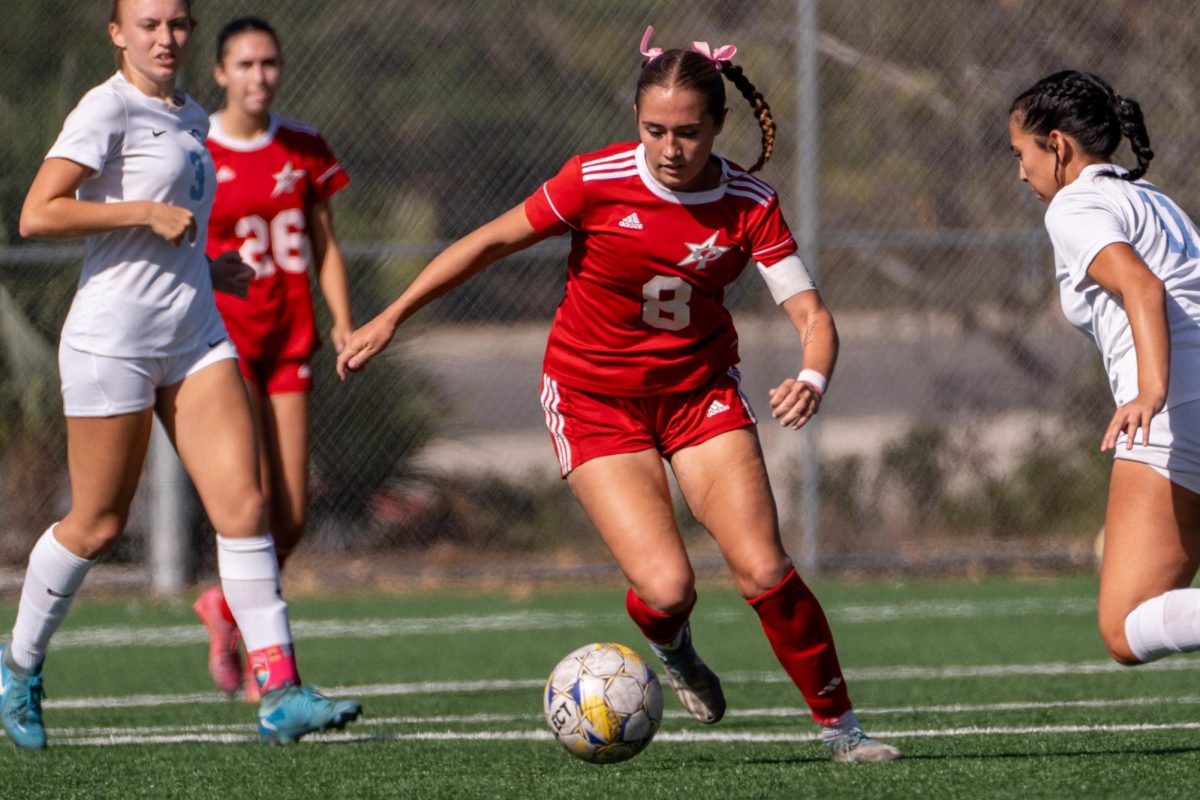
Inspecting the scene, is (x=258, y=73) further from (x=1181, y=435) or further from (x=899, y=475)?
(x=899, y=475)

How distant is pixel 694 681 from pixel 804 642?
2.14 feet

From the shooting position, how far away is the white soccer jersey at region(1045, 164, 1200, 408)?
436 centimetres

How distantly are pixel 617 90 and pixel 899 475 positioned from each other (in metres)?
2.87

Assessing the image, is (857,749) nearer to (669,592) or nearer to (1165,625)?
(669,592)

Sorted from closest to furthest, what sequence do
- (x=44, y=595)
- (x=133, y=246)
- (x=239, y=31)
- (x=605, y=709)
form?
(x=605, y=709) < (x=133, y=246) < (x=44, y=595) < (x=239, y=31)

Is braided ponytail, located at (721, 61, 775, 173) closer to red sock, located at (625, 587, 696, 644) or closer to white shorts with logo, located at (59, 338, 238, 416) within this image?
red sock, located at (625, 587, 696, 644)

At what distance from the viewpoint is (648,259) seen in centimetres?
489

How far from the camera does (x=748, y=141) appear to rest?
470 inches

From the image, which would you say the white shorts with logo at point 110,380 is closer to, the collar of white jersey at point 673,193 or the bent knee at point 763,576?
the collar of white jersey at point 673,193

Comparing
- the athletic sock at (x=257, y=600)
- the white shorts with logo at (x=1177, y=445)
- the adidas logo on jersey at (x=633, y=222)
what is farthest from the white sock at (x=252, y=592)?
the white shorts with logo at (x=1177, y=445)

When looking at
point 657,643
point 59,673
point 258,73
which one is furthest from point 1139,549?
point 59,673

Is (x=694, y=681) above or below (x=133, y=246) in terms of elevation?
below

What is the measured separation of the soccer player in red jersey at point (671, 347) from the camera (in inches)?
184

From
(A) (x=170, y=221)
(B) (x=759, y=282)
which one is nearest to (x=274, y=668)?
(A) (x=170, y=221)
